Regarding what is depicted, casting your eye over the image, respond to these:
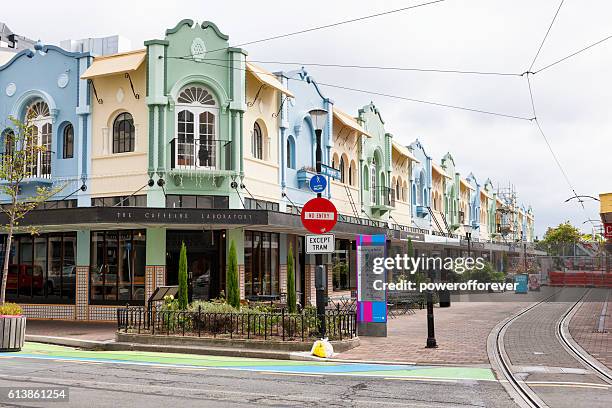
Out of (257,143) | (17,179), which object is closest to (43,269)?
(17,179)

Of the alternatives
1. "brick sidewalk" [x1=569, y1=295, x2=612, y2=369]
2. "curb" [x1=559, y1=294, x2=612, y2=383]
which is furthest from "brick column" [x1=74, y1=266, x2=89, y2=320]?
"brick sidewalk" [x1=569, y1=295, x2=612, y2=369]

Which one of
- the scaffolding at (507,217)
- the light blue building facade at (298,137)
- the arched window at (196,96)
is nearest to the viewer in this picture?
the arched window at (196,96)

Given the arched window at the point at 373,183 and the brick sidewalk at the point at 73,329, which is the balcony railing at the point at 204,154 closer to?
the brick sidewalk at the point at 73,329

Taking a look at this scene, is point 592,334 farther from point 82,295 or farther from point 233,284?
point 82,295

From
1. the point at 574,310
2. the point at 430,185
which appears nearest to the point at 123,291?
the point at 574,310

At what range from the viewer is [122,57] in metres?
24.2

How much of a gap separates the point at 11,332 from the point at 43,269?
9.77 m

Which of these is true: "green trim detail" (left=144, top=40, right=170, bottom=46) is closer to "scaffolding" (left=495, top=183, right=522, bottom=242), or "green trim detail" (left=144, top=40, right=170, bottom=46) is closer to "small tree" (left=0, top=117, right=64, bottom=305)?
"small tree" (left=0, top=117, right=64, bottom=305)

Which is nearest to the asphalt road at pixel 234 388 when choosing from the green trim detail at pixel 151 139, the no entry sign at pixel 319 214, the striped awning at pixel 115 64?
the no entry sign at pixel 319 214

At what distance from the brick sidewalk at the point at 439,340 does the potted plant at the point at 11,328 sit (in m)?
7.96

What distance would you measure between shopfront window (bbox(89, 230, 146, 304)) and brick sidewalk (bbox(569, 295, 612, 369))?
1418 centimetres

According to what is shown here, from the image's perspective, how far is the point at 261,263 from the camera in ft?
86.1

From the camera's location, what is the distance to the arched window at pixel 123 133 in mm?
24188

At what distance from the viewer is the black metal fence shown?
1572 cm
